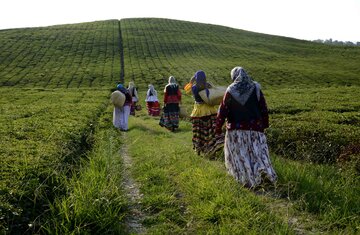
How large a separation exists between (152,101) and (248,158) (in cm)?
1640

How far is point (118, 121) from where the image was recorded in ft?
59.9

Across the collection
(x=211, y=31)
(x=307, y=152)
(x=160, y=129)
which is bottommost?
(x=160, y=129)

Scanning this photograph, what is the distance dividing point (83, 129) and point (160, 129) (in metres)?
4.92

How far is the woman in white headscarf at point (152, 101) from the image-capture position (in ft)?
79.0

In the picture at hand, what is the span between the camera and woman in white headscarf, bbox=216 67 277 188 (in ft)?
26.8

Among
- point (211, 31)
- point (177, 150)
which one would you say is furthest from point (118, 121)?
point (211, 31)

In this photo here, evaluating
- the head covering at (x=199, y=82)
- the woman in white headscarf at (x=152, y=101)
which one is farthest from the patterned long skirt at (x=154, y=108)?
the head covering at (x=199, y=82)

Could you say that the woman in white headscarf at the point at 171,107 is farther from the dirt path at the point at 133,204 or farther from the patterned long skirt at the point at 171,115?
the dirt path at the point at 133,204

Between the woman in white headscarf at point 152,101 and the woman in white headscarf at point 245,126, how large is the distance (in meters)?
15.8

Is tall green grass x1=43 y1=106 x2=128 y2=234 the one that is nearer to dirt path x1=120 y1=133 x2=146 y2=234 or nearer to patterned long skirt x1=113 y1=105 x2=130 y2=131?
dirt path x1=120 y1=133 x2=146 y2=234

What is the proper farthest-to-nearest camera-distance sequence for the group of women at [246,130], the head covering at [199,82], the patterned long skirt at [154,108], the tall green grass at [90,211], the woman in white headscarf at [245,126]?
the patterned long skirt at [154,108], the head covering at [199,82], the woman in white headscarf at [245,126], the group of women at [246,130], the tall green grass at [90,211]

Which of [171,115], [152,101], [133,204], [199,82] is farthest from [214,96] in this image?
[152,101]

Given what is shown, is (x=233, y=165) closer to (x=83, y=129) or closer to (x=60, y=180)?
(x=60, y=180)

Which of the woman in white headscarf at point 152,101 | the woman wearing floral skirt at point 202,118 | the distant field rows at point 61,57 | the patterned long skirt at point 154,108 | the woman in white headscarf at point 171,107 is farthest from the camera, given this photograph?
the distant field rows at point 61,57
